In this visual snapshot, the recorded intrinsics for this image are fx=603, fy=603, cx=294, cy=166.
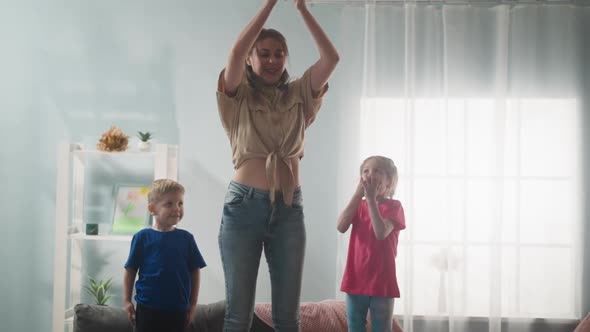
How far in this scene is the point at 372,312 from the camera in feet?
7.23

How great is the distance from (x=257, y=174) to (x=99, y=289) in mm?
1977

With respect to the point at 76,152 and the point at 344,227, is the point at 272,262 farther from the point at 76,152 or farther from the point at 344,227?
the point at 76,152

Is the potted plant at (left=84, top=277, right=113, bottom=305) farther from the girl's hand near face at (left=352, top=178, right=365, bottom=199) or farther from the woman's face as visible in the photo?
the woman's face

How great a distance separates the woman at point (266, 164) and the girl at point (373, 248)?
2.29ft

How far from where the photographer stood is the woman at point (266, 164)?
1497 mm

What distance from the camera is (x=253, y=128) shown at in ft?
5.13

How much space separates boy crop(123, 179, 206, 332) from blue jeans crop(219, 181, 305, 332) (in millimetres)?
472

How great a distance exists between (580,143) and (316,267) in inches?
64.7

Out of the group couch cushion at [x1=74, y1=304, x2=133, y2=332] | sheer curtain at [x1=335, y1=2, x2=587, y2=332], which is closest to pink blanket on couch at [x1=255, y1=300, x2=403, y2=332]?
sheer curtain at [x1=335, y1=2, x2=587, y2=332]

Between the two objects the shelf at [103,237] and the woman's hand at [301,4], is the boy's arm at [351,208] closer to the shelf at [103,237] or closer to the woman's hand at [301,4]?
the woman's hand at [301,4]

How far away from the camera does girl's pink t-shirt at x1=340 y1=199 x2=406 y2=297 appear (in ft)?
7.14

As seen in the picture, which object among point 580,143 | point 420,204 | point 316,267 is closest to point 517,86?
point 580,143

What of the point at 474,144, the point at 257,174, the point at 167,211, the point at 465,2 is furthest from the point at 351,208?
the point at 465,2

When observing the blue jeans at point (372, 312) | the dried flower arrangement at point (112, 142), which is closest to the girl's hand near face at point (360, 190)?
the blue jeans at point (372, 312)
